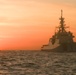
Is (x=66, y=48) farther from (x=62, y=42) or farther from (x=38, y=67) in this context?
(x=38, y=67)

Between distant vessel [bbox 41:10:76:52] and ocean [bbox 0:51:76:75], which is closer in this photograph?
ocean [bbox 0:51:76:75]

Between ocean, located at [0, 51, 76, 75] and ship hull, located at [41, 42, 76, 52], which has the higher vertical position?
ship hull, located at [41, 42, 76, 52]

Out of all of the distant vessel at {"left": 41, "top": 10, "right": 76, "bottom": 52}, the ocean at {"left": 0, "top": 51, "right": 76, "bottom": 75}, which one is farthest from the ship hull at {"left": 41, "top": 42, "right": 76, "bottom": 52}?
the ocean at {"left": 0, "top": 51, "right": 76, "bottom": 75}

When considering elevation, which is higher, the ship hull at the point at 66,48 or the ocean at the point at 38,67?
the ship hull at the point at 66,48

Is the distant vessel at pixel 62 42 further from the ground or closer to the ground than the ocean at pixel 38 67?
further from the ground

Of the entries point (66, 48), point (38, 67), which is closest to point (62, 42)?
point (66, 48)

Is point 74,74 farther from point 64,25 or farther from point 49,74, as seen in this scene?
point 64,25

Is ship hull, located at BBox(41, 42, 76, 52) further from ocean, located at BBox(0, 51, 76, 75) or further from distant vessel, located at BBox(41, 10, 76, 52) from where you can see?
ocean, located at BBox(0, 51, 76, 75)

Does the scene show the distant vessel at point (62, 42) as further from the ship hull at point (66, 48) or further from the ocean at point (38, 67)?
the ocean at point (38, 67)

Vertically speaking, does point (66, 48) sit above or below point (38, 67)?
above

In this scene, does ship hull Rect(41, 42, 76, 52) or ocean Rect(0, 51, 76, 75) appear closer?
ocean Rect(0, 51, 76, 75)

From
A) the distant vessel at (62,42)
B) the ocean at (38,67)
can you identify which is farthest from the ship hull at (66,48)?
the ocean at (38,67)

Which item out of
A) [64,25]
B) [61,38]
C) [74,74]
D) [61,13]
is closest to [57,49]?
[61,38]

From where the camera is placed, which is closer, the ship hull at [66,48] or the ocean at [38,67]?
the ocean at [38,67]
